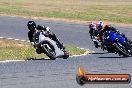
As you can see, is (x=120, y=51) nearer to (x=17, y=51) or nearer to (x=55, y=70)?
(x=17, y=51)

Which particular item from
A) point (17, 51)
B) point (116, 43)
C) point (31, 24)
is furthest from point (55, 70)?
point (17, 51)

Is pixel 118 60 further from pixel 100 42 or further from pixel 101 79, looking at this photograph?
pixel 101 79

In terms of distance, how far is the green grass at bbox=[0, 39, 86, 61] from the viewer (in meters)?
19.5

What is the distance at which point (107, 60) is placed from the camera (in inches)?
743

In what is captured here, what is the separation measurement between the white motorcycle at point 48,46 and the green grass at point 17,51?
2.45 feet

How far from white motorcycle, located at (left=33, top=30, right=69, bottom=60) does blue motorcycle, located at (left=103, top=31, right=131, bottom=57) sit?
7.50ft

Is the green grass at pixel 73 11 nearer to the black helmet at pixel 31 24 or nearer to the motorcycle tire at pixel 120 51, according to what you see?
the motorcycle tire at pixel 120 51

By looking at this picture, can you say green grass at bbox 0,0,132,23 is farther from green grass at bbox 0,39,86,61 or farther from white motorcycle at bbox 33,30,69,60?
white motorcycle at bbox 33,30,69,60

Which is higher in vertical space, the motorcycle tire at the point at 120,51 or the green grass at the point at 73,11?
the motorcycle tire at the point at 120,51

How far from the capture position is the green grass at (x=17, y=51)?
1955cm

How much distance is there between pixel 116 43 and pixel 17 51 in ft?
13.7

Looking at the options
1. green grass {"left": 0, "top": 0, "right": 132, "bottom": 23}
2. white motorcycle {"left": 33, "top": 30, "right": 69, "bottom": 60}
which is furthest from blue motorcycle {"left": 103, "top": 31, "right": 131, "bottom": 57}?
green grass {"left": 0, "top": 0, "right": 132, "bottom": 23}

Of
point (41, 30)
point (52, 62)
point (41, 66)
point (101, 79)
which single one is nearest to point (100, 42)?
point (41, 30)

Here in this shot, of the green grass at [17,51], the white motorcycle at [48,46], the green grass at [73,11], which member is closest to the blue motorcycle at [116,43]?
the green grass at [17,51]
